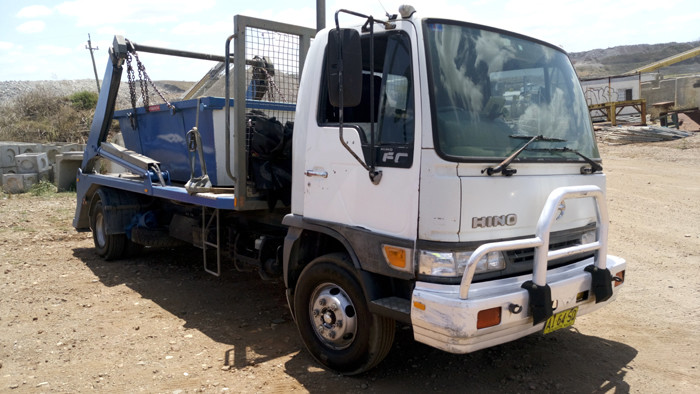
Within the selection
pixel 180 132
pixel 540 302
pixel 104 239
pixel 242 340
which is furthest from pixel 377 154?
pixel 104 239

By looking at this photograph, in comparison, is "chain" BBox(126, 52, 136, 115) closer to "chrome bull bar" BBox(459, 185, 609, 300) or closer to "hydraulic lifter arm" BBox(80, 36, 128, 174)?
"hydraulic lifter arm" BBox(80, 36, 128, 174)

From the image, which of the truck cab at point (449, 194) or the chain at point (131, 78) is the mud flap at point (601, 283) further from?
the chain at point (131, 78)

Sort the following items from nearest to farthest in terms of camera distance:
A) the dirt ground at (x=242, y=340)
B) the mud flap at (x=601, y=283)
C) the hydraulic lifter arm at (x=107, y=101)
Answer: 1. the mud flap at (x=601, y=283)
2. the dirt ground at (x=242, y=340)
3. the hydraulic lifter arm at (x=107, y=101)

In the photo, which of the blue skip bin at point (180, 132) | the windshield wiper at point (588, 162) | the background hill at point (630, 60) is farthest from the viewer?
the background hill at point (630, 60)

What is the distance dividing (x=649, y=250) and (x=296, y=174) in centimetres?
557

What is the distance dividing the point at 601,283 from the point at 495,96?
4.51ft

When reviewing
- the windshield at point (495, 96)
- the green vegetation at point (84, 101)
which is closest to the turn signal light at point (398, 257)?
the windshield at point (495, 96)

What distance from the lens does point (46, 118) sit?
87.8ft

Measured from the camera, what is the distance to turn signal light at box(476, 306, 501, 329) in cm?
303

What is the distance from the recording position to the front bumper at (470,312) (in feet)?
9.87

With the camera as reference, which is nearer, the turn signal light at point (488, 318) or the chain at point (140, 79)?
the turn signal light at point (488, 318)

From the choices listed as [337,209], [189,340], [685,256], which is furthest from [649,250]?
[189,340]

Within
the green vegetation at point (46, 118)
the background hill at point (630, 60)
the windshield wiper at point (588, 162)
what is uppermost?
the background hill at point (630, 60)

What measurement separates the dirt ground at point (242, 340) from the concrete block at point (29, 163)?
821cm
